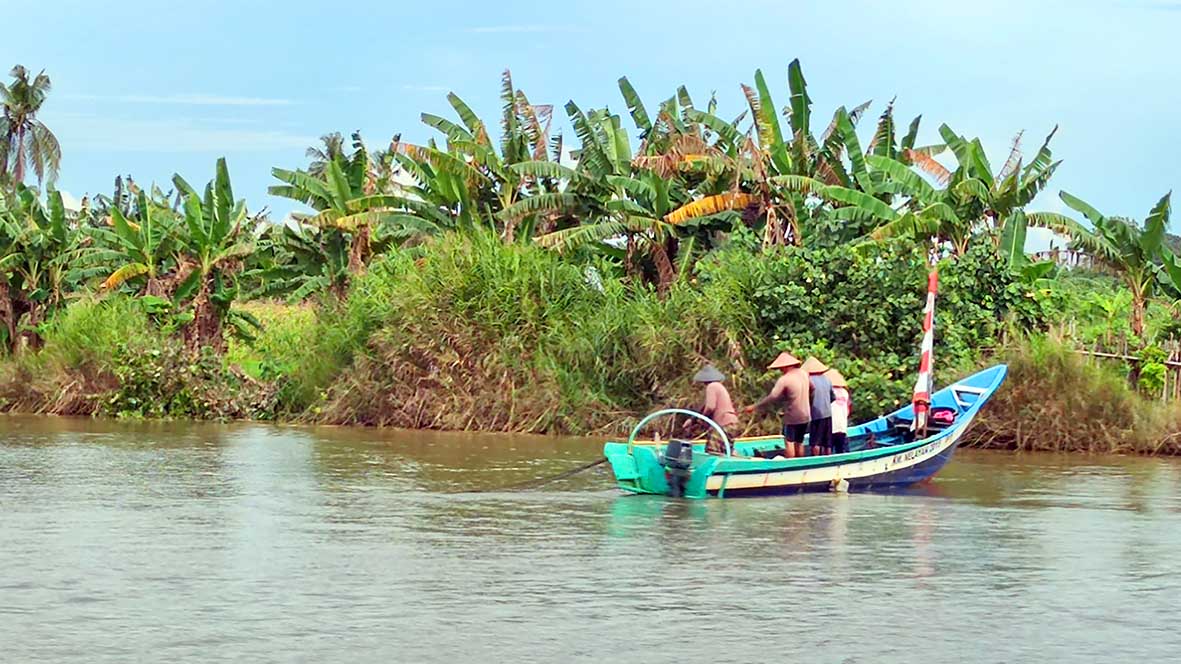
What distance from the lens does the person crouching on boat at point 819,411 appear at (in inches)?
729

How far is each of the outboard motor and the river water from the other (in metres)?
0.46

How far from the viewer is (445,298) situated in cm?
2777

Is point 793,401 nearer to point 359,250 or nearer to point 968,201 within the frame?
point 968,201

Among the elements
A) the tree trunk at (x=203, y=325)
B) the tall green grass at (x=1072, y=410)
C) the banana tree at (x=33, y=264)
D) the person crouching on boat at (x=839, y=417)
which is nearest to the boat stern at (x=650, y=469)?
the person crouching on boat at (x=839, y=417)

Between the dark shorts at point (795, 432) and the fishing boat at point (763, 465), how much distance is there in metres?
0.58

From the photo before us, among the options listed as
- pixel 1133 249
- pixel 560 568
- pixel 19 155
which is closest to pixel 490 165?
pixel 1133 249

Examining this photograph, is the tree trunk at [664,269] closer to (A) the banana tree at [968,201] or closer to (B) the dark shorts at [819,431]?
(A) the banana tree at [968,201]

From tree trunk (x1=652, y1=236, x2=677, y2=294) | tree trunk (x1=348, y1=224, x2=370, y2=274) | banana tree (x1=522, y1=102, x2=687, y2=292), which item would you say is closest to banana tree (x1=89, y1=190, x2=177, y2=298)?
tree trunk (x1=348, y1=224, x2=370, y2=274)

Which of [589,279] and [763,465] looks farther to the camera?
[589,279]

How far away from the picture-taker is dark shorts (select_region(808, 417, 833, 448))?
1862 centimetres

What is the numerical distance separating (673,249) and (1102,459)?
9.40 m

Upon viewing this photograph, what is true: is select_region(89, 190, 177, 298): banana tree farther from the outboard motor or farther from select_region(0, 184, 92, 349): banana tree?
the outboard motor

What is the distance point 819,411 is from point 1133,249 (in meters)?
9.51

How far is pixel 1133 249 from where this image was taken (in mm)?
25656
